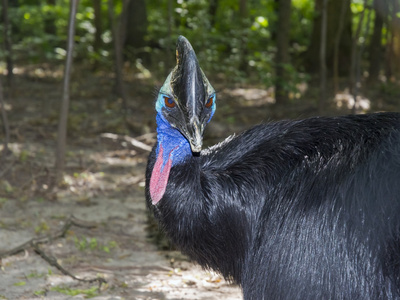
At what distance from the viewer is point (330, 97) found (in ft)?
32.9

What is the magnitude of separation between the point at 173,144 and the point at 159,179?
17 cm

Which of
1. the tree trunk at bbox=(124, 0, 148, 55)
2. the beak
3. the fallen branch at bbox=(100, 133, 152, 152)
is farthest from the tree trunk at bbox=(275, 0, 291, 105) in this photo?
the beak

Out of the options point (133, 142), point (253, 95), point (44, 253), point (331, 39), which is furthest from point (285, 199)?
point (331, 39)

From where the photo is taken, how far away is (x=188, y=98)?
2.46m

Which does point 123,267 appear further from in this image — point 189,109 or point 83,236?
point 189,109

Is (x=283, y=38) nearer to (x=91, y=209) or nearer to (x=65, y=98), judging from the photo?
(x=65, y=98)

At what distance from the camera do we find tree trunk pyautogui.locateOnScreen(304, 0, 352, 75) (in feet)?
38.0

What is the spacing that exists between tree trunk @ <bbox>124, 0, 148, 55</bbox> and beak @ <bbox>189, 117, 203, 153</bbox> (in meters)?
10.0

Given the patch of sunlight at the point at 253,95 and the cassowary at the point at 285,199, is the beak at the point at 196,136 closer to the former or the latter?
the cassowary at the point at 285,199

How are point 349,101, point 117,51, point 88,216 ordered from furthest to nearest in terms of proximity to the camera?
1. point 349,101
2. point 117,51
3. point 88,216

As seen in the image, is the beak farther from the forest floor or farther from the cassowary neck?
the forest floor

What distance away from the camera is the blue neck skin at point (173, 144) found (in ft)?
9.07

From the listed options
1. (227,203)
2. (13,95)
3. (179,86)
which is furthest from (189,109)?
(13,95)

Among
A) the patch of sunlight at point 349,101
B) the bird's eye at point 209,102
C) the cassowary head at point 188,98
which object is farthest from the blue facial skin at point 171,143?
the patch of sunlight at point 349,101
